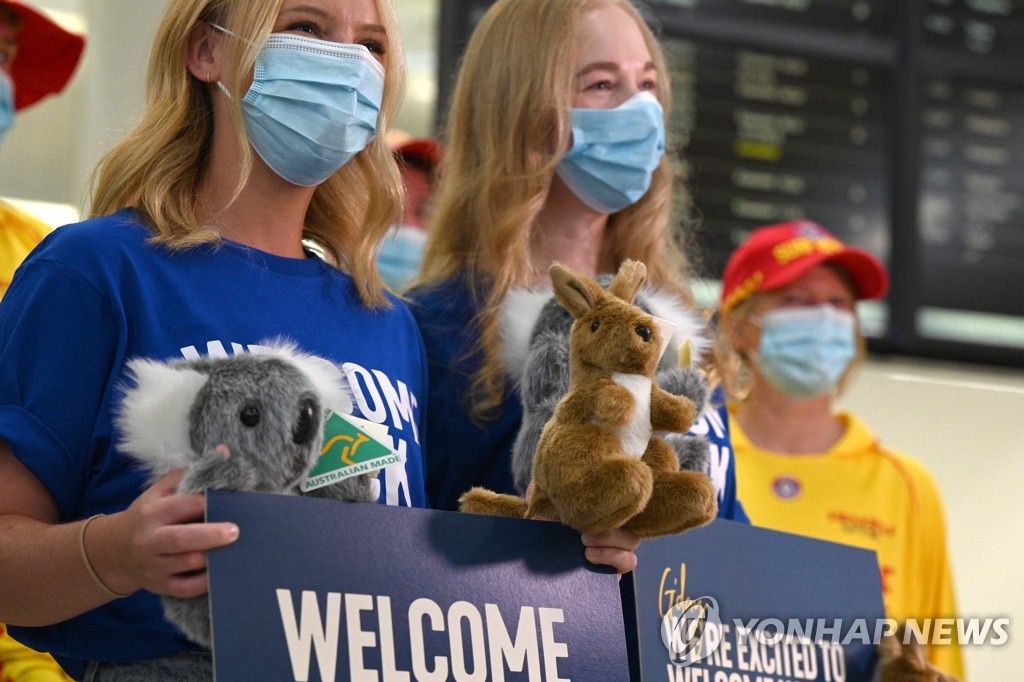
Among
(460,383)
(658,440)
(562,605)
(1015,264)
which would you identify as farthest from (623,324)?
(1015,264)

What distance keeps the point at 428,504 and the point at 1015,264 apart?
9.40 feet

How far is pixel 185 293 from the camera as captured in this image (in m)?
1.44

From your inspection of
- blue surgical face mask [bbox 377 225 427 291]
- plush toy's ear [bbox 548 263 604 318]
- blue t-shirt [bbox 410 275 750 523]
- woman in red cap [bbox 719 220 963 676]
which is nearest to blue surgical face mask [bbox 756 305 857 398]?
woman in red cap [bbox 719 220 963 676]

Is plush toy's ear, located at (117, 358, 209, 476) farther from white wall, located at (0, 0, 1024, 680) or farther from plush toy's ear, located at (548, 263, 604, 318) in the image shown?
white wall, located at (0, 0, 1024, 680)

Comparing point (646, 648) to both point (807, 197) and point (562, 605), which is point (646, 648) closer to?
point (562, 605)

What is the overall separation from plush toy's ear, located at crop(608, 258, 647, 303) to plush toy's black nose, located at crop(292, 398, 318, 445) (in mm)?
381

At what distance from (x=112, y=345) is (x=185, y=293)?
106 mm

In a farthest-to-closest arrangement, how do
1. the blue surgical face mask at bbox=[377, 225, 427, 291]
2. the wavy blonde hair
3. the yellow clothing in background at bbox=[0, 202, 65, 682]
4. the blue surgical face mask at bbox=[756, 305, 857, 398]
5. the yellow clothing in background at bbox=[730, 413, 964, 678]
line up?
1. the blue surgical face mask at bbox=[377, 225, 427, 291]
2. the blue surgical face mask at bbox=[756, 305, 857, 398]
3. the yellow clothing in background at bbox=[730, 413, 964, 678]
4. the yellow clothing in background at bbox=[0, 202, 65, 682]
5. the wavy blonde hair

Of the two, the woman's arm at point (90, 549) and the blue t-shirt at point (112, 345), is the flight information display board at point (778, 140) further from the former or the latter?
the woman's arm at point (90, 549)

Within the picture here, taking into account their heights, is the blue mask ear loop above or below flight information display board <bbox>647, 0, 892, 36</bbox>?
A: below

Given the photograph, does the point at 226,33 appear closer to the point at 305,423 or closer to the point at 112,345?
the point at 112,345

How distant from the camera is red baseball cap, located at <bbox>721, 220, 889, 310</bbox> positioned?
321cm

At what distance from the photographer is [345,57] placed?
159 cm

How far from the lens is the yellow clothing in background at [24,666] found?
6.72ft
